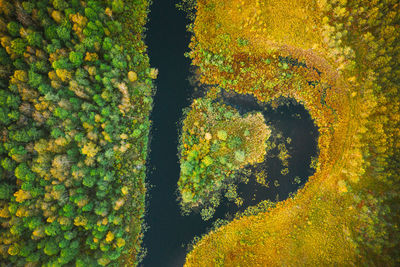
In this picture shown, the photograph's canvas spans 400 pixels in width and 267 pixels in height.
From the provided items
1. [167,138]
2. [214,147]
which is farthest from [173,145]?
[214,147]

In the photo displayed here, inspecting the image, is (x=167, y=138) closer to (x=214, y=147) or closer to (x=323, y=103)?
(x=214, y=147)

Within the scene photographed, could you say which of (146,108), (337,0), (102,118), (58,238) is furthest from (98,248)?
(337,0)

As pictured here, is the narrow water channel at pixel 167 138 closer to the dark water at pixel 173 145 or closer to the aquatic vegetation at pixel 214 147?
the dark water at pixel 173 145

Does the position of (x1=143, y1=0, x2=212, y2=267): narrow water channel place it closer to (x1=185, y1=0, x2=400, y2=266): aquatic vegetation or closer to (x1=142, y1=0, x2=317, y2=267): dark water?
(x1=142, y1=0, x2=317, y2=267): dark water

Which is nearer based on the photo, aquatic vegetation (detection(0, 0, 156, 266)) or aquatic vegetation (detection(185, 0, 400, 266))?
aquatic vegetation (detection(0, 0, 156, 266))

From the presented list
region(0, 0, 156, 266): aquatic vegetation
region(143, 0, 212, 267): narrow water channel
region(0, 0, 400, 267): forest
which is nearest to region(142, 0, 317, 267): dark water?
region(143, 0, 212, 267): narrow water channel

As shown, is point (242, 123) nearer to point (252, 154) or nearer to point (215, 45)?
point (252, 154)
